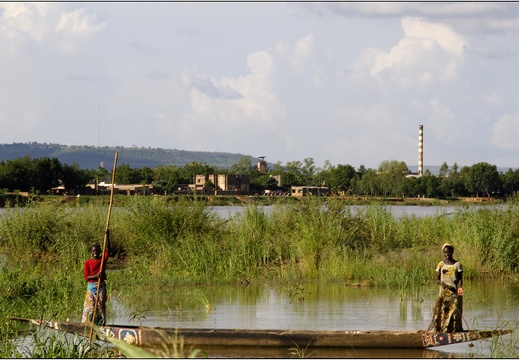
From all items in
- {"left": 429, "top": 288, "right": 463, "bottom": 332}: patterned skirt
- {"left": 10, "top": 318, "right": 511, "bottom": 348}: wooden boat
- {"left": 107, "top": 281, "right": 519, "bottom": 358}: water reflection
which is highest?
{"left": 429, "top": 288, "right": 463, "bottom": 332}: patterned skirt

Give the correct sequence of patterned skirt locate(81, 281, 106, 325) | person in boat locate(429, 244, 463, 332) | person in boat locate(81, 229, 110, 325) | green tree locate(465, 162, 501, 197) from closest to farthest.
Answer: person in boat locate(81, 229, 110, 325) → person in boat locate(429, 244, 463, 332) → patterned skirt locate(81, 281, 106, 325) → green tree locate(465, 162, 501, 197)

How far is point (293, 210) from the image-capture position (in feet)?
80.7

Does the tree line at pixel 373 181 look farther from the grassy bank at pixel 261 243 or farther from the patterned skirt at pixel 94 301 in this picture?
the patterned skirt at pixel 94 301

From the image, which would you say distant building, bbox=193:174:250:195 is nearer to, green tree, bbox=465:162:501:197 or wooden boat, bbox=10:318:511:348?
green tree, bbox=465:162:501:197

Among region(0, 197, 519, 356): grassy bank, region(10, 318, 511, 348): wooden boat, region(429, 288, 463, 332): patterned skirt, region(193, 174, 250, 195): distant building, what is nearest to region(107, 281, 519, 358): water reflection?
region(10, 318, 511, 348): wooden boat

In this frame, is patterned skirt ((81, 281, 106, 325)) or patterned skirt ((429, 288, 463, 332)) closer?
patterned skirt ((429, 288, 463, 332))

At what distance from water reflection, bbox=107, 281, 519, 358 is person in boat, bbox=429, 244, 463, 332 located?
0.46 m

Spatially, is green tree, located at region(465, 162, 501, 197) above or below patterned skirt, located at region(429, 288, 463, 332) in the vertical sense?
above

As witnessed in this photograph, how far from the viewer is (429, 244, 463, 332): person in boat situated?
41.3 feet

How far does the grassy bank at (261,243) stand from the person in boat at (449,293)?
5771mm

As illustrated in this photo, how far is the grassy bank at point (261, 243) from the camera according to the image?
71.1 feet

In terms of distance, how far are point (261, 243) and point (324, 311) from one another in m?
6.43

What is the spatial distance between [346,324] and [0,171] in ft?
266

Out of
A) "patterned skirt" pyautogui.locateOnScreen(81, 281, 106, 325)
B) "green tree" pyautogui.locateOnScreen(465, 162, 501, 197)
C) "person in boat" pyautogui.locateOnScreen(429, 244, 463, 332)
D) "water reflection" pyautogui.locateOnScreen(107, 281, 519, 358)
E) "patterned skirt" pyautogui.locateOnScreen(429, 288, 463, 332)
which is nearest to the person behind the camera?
"person in boat" pyautogui.locateOnScreen(429, 244, 463, 332)
